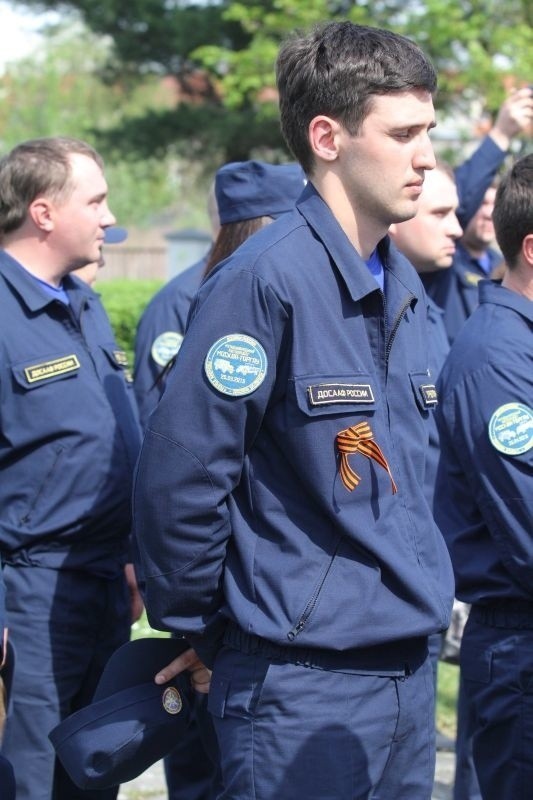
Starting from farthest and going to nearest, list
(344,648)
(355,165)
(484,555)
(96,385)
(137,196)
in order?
(137,196) < (96,385) < (484,555) < (355,165) < (344,648)

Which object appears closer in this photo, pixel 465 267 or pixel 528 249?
pixel 528 249

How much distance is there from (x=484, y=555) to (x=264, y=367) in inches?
46.8

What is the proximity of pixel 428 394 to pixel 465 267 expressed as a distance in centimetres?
304

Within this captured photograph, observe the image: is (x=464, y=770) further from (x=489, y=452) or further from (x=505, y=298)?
(x=505, y=298)

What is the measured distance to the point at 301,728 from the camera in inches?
90.0

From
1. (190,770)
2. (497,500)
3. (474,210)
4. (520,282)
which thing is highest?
(520,282)

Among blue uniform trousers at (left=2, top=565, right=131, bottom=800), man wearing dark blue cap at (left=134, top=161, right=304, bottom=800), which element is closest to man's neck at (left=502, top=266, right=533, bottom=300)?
man wearing dark blue cap at (left=134, top=161, right=304, bottom=800)

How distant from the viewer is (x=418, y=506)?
2.48m

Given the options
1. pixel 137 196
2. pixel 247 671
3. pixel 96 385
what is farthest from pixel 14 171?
pixel 137 196

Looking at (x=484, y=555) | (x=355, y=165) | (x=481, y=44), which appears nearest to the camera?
(x=355, y=165)

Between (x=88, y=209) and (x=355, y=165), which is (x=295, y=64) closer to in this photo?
(x=355, y=165)

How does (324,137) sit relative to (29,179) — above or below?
above

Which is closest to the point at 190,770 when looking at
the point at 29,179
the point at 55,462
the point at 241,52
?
the point at 55,462

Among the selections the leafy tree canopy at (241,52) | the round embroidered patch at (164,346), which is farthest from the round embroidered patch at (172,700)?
the leafy tree canopy at (241,52)
